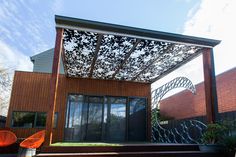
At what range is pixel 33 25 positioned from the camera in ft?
35.9

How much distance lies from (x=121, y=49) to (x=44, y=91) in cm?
477

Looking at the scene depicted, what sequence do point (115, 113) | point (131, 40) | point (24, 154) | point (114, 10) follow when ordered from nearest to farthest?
1. point (24, 154)
2. point (131, 40)
3. point (114, 10)
4. point (115, 113)

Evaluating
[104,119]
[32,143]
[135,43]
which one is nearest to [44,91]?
[104,119]

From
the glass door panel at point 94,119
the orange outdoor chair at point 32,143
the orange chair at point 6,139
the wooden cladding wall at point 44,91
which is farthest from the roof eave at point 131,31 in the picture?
the glass door panel at point 94,119

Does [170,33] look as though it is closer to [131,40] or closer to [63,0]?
[131,40]

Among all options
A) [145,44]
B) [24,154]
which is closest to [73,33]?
[145,44]

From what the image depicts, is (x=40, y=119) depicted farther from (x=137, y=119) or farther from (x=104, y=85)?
(x=137, y=119)

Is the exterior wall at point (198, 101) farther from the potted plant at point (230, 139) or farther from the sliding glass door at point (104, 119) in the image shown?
the potted plant at point (230, 139)

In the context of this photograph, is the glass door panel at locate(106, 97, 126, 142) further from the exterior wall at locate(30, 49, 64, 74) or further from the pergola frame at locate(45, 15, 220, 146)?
the exterior wall at locate(30, 49, 64, 74)

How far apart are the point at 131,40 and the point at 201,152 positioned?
3567 mm

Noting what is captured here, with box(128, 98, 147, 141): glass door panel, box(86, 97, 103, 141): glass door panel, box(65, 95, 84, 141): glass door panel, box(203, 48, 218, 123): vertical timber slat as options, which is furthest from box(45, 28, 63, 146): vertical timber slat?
box(128, 98, 147, 141): glass door panel

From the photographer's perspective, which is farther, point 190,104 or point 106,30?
point 190,104

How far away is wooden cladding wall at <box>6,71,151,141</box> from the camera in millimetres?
9719

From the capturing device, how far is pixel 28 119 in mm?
9727
